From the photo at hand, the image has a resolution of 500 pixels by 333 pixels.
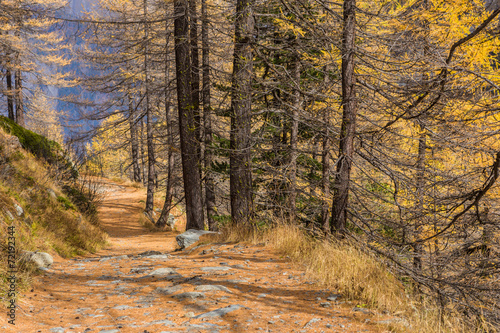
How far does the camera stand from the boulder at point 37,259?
5007 millimetres

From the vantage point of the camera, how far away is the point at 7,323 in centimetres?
298

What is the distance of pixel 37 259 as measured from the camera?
17.2ft

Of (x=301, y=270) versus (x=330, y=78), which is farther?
(x=330, y=78)

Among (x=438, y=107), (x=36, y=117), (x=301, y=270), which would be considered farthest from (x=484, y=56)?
(x=36, y=117)

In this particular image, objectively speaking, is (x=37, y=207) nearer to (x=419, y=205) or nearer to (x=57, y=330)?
(x=57, y=330)

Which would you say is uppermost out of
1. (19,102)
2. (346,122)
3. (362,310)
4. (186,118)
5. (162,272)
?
(19,102)

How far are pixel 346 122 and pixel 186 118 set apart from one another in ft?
14.3

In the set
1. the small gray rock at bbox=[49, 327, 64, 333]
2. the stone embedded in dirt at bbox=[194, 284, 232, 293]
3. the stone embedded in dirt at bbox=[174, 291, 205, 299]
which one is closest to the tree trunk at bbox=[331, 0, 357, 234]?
the stone embedded in dirt at bbox=[194, 284, 232, 293]

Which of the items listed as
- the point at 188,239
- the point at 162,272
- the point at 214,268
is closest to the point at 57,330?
the point at 162,272

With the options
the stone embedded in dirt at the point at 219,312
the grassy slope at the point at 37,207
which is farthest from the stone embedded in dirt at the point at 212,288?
the grassy slope at the point at 37,207

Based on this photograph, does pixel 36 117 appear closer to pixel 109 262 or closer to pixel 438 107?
pixel 109 262

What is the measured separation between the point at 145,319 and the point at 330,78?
9.46 m

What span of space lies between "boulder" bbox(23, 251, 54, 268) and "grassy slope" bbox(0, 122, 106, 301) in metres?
0.14

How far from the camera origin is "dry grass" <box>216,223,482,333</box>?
3385 millimetres
